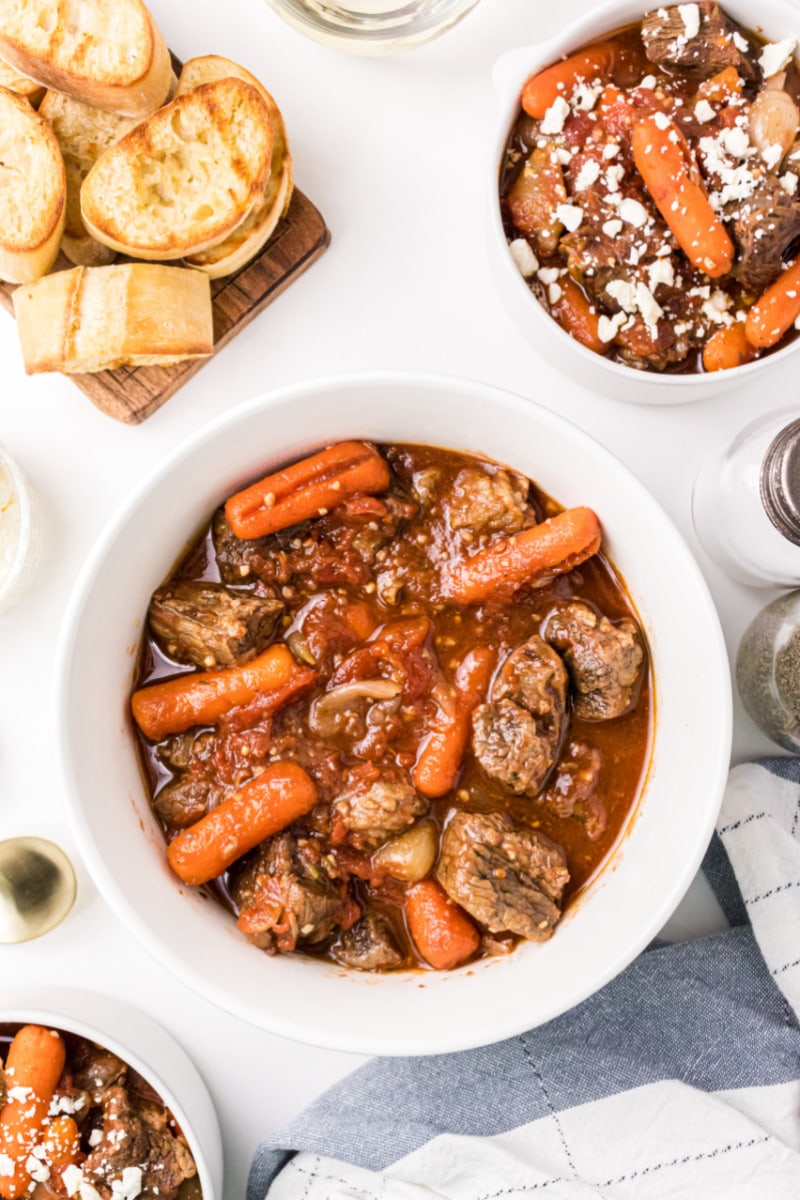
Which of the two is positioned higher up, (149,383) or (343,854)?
(149,383)

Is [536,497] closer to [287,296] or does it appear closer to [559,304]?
[559,304]

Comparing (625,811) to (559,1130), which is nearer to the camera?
(625,811)

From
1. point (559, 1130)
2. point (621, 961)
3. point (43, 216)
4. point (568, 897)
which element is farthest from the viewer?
point (559, 1130)

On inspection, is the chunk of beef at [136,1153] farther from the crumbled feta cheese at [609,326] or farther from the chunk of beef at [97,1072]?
the crumbled feta cheese at [609,326]

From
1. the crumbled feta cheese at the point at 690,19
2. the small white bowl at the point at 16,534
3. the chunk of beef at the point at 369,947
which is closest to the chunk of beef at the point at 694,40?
the crumbled feta cheese at the point at 690,19

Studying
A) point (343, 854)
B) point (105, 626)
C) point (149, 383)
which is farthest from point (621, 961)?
point (149, 383)
